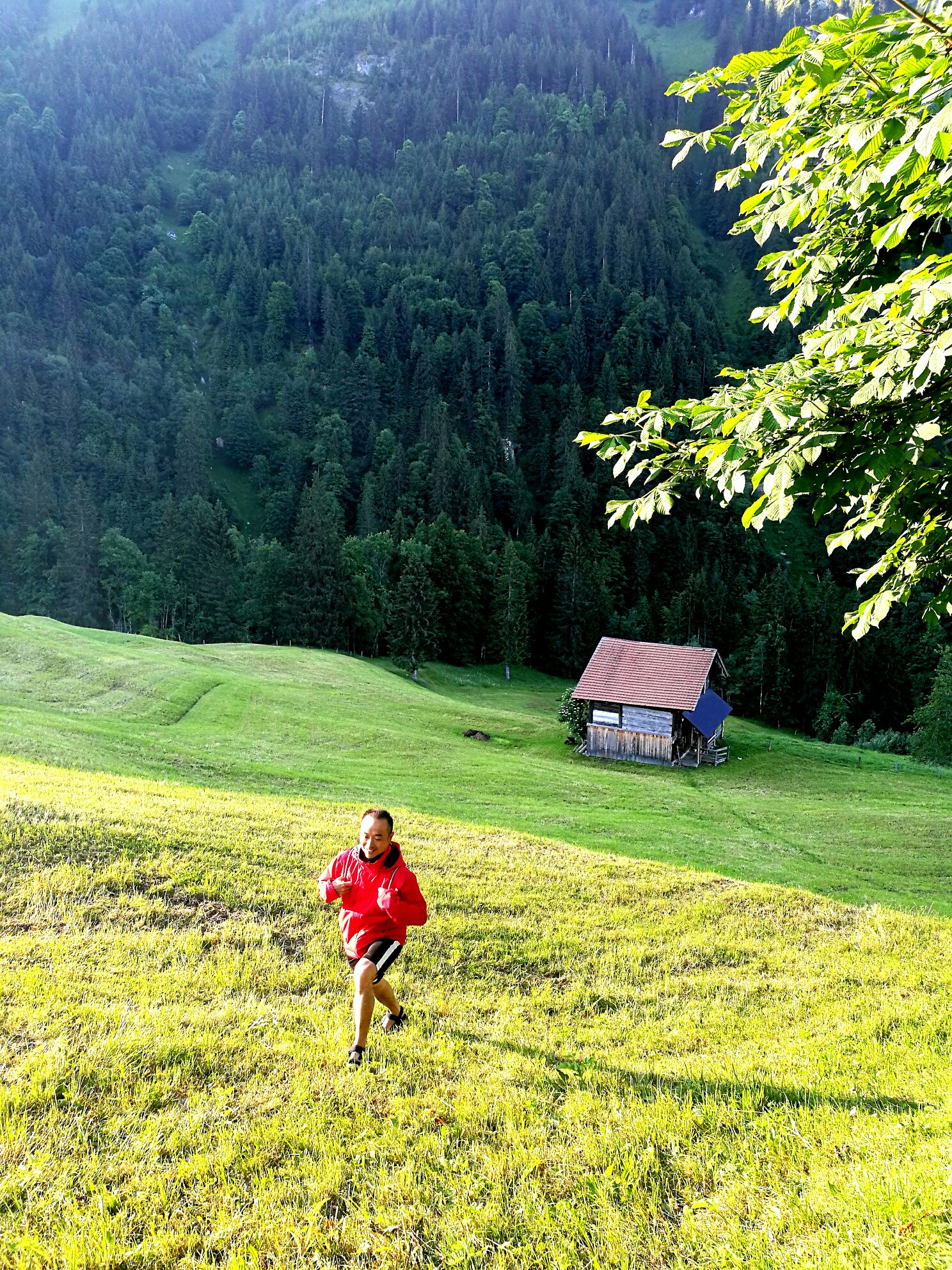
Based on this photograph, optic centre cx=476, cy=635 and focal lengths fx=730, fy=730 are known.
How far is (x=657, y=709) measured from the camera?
156ft

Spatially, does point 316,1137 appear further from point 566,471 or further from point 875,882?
point 566,471

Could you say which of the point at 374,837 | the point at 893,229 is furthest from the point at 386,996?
the point at 893,229

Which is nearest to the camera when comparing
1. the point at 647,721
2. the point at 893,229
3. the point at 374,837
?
the point at 893,229

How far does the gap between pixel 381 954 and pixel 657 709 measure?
4249cm

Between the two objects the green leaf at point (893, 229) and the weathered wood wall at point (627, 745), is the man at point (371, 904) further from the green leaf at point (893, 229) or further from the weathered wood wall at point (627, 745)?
the weathered wood wall at point (627, 745)

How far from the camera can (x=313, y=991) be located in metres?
8.35

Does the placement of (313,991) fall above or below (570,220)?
below

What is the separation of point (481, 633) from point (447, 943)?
82.7 meters

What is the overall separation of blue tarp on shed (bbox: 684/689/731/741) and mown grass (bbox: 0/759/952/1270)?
34550 mm

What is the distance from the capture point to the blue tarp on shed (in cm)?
4653

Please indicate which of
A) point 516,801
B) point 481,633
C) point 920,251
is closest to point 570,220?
point 481,633

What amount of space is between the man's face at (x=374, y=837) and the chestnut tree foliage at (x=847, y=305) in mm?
3551

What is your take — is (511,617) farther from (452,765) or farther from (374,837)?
(374,837)

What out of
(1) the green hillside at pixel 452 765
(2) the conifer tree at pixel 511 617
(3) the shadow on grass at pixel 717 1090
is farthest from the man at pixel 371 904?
(2) the conifer tree at pixel 511 617
